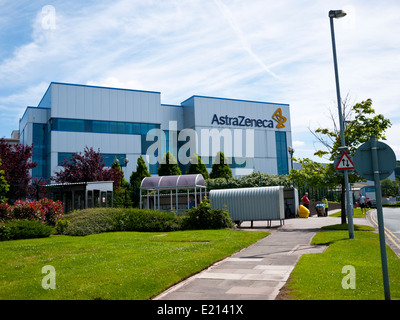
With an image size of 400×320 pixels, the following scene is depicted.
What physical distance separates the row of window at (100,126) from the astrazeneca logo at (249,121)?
33.4 ft

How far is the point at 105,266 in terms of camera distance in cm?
988

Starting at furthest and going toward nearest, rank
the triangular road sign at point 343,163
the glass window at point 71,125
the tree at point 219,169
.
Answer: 1. the glass window at point 71,125
2. the tree at point 219,169
3. the triangular road sign at point 343,163

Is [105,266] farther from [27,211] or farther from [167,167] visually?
[167,167]

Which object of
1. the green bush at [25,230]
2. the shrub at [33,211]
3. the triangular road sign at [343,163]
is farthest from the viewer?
the shrub at [33,211]

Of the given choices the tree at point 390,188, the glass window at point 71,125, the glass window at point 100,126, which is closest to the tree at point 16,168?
the glass window at point 71,125

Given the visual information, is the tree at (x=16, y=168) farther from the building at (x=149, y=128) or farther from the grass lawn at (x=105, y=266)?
the building at (x=149, y=128)

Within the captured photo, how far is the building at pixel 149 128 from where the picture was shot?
159 ft

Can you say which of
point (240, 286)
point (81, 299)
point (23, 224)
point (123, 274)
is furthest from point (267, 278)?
point (23, 224)

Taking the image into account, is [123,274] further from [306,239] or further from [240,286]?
[306,239]

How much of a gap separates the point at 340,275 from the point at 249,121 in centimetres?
5453

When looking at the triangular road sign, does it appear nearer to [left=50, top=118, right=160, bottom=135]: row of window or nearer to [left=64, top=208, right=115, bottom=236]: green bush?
[left=64, top=208, right=115, bottom=236]: green bush

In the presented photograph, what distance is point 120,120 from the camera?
51.4 meters

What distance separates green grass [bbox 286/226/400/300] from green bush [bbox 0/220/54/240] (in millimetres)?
12626

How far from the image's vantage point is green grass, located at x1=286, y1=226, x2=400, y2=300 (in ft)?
22.7
